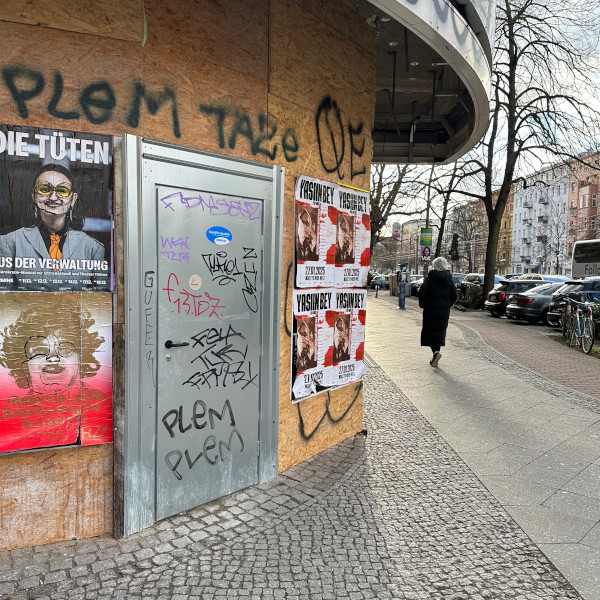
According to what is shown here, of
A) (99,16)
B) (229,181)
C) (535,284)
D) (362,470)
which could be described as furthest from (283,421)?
(535,284)

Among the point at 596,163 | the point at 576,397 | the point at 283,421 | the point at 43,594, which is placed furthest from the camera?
the point at 596,163

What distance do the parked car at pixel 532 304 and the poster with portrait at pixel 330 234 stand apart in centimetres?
1317

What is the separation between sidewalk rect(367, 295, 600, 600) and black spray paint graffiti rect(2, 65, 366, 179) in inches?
119

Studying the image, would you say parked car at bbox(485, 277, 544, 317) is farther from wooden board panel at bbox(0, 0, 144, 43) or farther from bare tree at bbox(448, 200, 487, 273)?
bare tree at bbox(448, 200, 487, 273)

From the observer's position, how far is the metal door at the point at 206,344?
3350 mm

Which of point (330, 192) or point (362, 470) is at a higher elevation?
point (330, 192)

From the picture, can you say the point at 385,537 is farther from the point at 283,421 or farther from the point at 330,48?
the point at 330,48

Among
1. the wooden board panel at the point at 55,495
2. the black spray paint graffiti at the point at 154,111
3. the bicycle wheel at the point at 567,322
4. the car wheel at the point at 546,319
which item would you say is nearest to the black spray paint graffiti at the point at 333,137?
the black spray paint graffiti at the point at 154,111

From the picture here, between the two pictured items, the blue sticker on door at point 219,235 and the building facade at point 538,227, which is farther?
the building facade at point 538,227

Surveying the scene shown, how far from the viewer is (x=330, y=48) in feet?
14.2

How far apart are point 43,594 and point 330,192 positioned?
343cm

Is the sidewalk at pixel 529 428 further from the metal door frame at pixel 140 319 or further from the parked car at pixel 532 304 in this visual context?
the parked car at pixel 532 304

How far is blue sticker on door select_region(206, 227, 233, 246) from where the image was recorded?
3.52 meters

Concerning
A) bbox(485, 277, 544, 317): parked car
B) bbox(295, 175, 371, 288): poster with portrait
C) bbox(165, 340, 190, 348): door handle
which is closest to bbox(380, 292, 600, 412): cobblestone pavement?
bbox(485, 277, 544, 317): parked car
